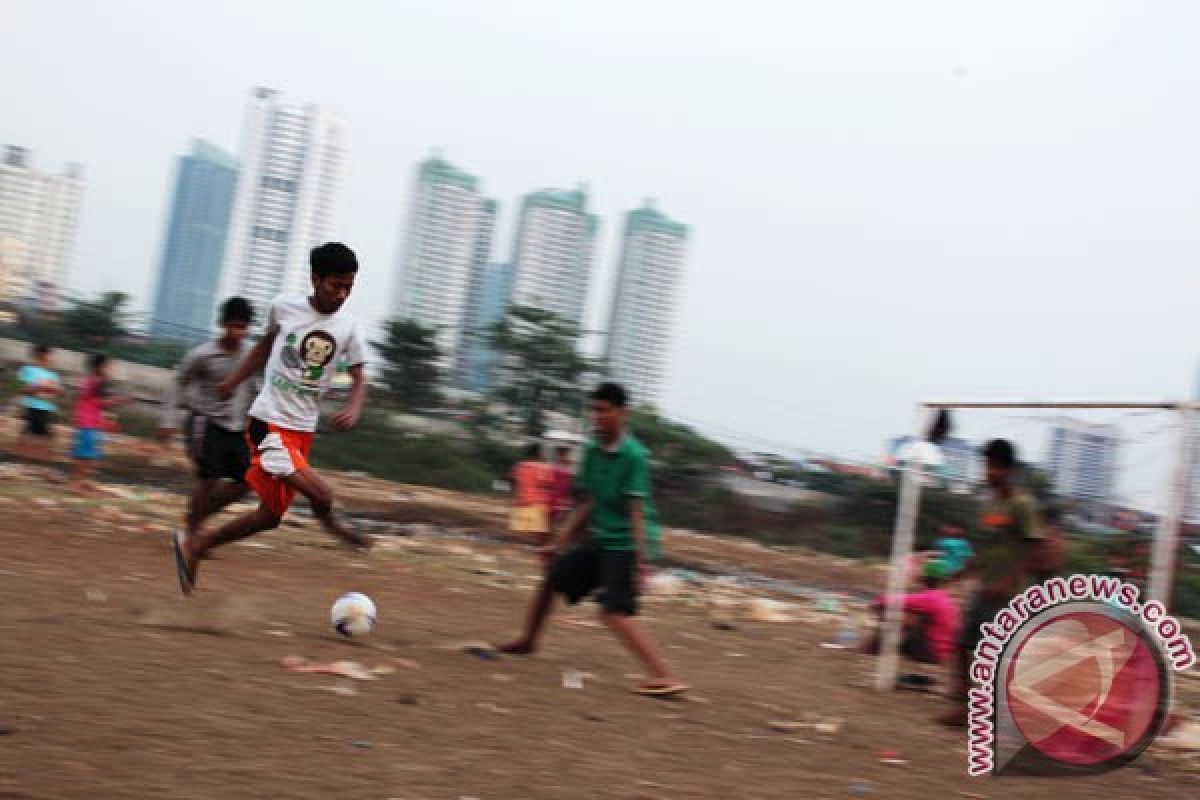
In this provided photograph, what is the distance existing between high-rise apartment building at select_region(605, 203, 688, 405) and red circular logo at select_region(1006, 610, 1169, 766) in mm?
60566

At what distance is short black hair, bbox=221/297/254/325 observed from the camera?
6.89 m

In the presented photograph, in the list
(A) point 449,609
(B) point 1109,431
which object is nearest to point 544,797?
(B) point 1109,431

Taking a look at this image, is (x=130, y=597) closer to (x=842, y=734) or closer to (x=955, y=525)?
(x=842, y=734)

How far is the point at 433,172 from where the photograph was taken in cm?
8488

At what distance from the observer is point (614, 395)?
5.29 meters

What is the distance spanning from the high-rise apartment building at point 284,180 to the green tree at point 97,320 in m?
79.3

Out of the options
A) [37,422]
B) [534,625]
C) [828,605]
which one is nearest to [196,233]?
[37,422]

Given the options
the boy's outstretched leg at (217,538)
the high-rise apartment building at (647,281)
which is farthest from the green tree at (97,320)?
the high-rise apartment building at (647,281)

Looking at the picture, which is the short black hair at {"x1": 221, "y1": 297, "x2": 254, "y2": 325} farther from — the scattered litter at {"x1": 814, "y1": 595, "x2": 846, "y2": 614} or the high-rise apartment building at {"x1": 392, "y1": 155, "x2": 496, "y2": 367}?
the high-rise apartment building at {"x1": 392, "y1": 155, "x2": 496, "y2": 367}

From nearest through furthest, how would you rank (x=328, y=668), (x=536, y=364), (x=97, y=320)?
(x=328, y=668) < (x=97, y=320) < (x=536, y=364)

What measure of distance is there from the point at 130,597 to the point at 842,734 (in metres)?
3.43

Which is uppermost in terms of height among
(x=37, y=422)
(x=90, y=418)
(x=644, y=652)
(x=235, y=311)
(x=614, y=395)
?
(x=235, y=311)

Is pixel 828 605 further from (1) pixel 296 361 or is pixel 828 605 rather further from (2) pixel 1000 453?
(1) pixel 296 361

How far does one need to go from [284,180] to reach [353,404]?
342 feet
